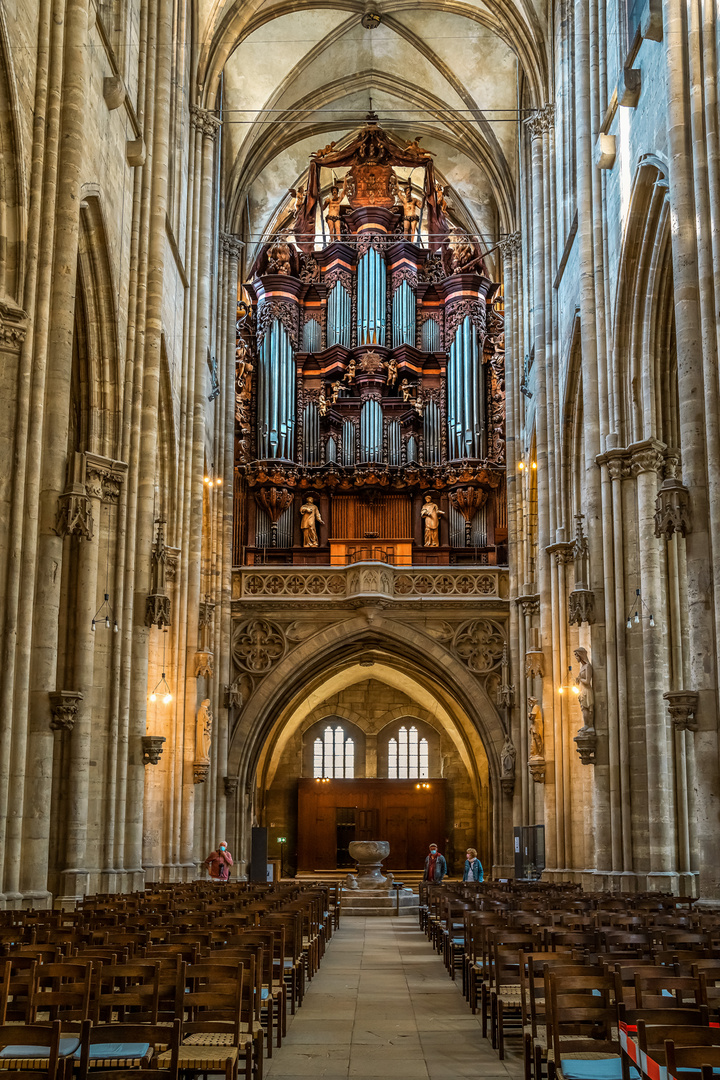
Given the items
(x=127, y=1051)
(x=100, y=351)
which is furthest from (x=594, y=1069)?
(x=100, y=351)

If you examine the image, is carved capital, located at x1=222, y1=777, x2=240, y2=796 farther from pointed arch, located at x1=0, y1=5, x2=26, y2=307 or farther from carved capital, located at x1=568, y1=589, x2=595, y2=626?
pointed arch, located at x1=0, y1=5, x2=26, y2=307

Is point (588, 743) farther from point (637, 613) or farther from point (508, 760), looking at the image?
point (508, 760)

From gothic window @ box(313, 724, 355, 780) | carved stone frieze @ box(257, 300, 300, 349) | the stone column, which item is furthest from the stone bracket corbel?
gothic window @ box(313, 724, 355, 780)

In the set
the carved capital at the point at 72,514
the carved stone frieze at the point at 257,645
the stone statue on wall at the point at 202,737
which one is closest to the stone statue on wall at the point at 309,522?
the carved stone frieze at the point at 257,645

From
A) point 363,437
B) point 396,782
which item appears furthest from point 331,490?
point 396,782

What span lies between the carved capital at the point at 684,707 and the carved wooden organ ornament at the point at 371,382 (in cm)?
2085

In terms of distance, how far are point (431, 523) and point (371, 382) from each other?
4.75 m

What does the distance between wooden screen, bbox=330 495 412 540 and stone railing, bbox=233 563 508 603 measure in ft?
6.59

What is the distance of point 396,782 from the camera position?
4331 cm

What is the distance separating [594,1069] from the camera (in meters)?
6.61

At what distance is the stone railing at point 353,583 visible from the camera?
33938 mm

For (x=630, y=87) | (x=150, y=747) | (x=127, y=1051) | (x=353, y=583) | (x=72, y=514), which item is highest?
(x=630, y=87)

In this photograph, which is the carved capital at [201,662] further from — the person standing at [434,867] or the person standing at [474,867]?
the person standing at [434,867]

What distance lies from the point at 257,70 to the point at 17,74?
23122 mm
